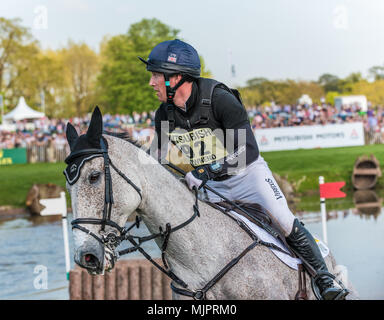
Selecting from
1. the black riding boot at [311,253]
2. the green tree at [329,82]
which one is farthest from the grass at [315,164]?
the green tree at [329,82]

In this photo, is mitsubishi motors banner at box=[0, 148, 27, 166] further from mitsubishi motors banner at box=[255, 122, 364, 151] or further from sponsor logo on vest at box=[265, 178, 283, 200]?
sponsor logo on vest at box=[265, 178, 283, 200]

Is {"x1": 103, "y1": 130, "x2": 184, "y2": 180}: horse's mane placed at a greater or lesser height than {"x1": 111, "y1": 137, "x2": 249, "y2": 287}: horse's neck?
greater

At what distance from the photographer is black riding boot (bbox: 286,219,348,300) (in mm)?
4004

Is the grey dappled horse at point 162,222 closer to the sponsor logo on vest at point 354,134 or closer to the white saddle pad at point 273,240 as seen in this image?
the white saddle pad at point 273,240

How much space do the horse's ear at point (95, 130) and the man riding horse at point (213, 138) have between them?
0.55m

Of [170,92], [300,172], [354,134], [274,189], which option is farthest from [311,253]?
[354,134]

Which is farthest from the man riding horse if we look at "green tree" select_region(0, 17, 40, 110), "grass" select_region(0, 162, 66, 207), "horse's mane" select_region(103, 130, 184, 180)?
"green tree" select_region(0, 17, 40, 110)

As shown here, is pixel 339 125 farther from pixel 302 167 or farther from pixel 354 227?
pixel 354 227

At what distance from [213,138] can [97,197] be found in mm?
1107

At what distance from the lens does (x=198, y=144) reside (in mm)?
4102

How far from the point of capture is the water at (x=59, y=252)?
9.95 m

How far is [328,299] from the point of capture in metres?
3.99

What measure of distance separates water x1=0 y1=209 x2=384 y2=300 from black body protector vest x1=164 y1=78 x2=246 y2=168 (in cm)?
539
